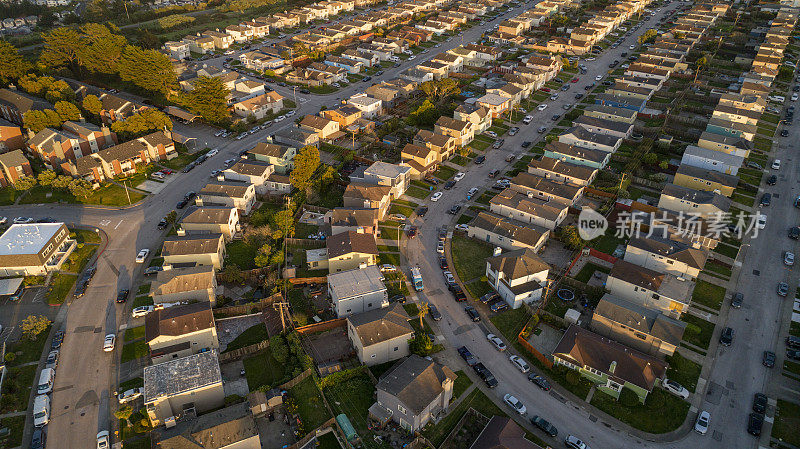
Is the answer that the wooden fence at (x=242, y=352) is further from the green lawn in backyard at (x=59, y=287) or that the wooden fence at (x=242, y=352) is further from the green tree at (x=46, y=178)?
the green tree at (x=46, y=178)

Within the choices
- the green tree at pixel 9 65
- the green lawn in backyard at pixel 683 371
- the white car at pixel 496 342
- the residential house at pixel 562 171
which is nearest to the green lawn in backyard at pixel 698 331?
the green lawn in backyard at pixel 683 371

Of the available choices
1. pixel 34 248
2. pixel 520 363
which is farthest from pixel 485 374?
pixel 34 248

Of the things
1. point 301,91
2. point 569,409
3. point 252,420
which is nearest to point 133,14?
point 301,91

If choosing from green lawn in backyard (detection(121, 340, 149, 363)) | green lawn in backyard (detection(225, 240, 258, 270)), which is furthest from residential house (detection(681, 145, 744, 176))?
green lawn in backyard (detection(121, 340, 149, 363))

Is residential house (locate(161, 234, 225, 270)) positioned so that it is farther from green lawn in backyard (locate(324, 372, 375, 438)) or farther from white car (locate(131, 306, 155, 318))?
green lawn in backyard (locate(324, 372, 375, 438))

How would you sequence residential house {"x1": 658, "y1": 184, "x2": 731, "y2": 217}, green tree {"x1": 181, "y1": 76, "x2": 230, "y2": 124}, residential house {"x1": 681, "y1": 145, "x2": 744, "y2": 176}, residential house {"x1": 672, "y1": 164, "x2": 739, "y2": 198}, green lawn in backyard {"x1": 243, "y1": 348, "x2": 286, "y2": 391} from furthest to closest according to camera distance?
1. green tree {"x1": 181, "y1": 76, "x2": 230, "y2": 124}
2. residential house {"x1": 681, "y1": 145, "x2": 744, "y2": 176}
3. residential house {"x1": 672, "y1": 164, "x2": 739, "y2": 198}
4. residential house {"x1": 658, "y1": 184, "x2": 731, "y2": 217}
5. green lawn in backyard {"x1": 243, "y1": 348, "x2": 286, "y2": 391}

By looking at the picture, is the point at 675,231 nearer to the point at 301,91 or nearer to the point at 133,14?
the point at 301,91
